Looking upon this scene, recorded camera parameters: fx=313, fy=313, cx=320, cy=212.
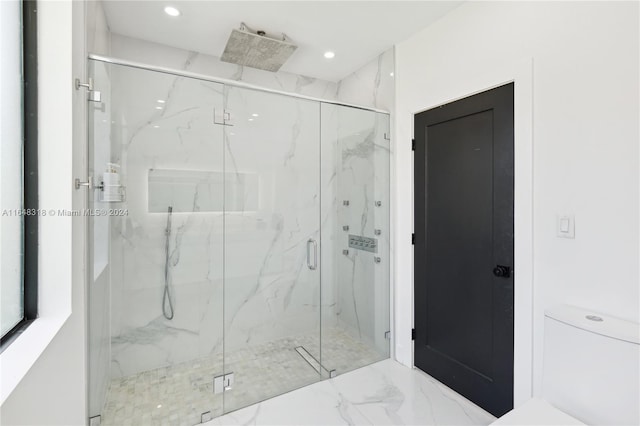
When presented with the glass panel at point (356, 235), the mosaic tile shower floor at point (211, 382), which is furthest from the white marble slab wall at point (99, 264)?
the glass panel at point (356, 235)

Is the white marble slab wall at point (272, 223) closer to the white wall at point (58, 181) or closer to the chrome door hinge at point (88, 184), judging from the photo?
the chrome door hinge at point (88, 184)

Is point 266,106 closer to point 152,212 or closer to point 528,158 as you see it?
point 152,212

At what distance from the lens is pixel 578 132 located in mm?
1558

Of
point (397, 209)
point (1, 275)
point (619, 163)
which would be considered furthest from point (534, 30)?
point (1, 275)

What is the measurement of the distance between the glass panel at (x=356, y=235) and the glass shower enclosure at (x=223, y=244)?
0.01m

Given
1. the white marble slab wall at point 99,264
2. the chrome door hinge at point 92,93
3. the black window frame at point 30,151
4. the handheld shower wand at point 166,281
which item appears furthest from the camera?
the handheld shower wand at point 166,281

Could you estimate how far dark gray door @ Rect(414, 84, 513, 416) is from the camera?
74.7 inches

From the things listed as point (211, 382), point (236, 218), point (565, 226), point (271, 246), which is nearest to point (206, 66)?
point (236, 218)

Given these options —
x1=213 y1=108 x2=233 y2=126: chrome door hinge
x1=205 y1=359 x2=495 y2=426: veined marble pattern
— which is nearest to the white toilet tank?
x1=205 y1=359 x2=495 y2=426: veined marble pattern

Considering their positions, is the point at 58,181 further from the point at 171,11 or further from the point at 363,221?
the point at 363,221

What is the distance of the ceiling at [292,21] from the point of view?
2.13 meters

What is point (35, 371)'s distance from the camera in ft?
3.54

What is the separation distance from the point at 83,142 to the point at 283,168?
127cm

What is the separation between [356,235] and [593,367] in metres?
1.76
